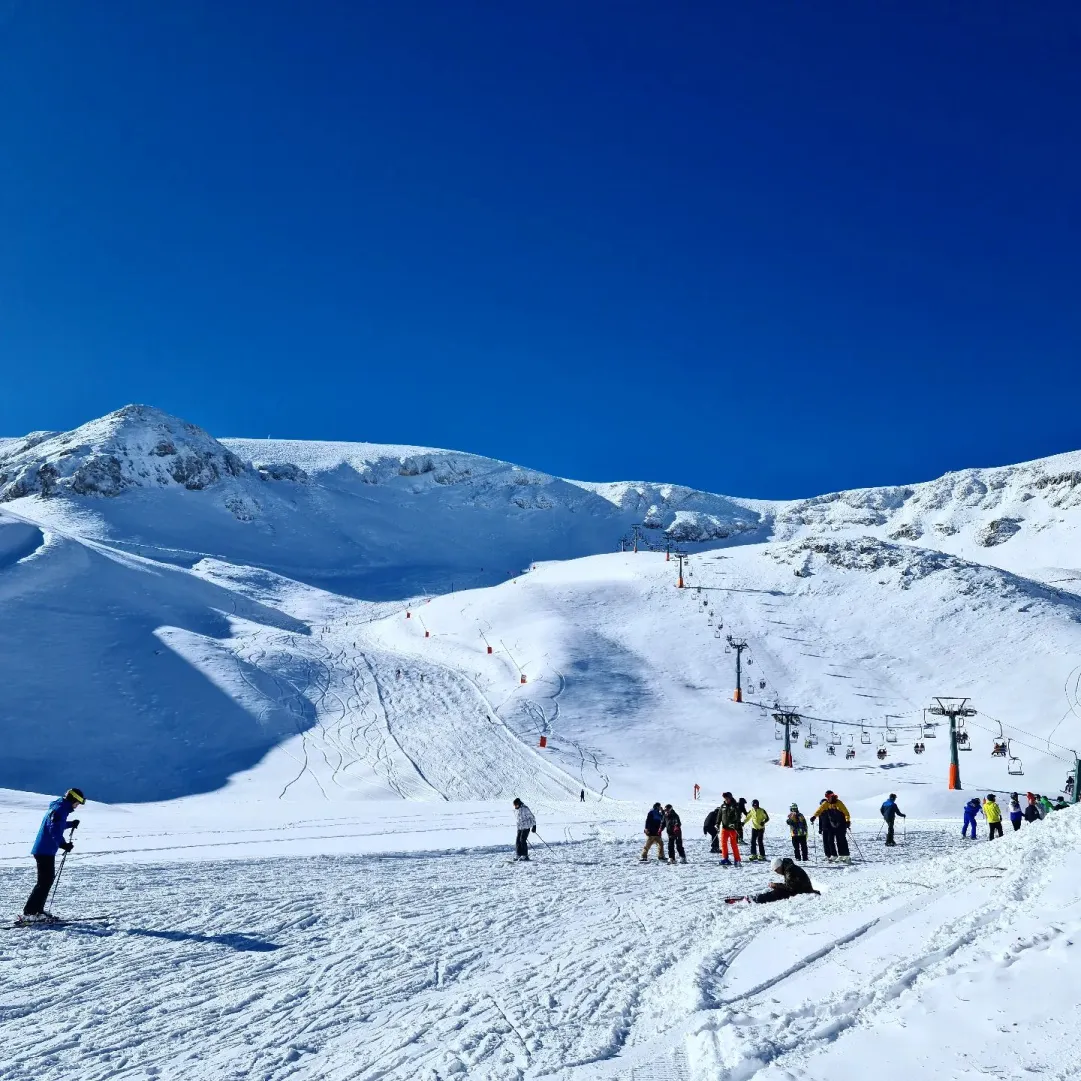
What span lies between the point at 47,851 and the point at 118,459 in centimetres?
11319

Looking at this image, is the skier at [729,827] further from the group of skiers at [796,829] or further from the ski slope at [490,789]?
the ski slope at [490,789]

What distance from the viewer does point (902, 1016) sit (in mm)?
5906

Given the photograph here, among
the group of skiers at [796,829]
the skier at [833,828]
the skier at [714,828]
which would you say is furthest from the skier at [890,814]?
the skier at [714,828]

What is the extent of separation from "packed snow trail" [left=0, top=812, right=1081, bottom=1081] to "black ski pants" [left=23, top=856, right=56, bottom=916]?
62cm

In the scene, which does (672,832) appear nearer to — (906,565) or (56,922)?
(56,922)

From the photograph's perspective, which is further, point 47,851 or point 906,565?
point 906,565

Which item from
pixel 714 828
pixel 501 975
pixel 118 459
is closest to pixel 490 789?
pixel 714 828

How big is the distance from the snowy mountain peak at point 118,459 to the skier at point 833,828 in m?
106

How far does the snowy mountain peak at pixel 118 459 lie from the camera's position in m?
108

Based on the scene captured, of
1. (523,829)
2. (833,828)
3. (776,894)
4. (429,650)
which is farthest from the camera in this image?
(429,650)

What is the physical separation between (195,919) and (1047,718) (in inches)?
1815

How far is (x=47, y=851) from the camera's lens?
10.9 meters

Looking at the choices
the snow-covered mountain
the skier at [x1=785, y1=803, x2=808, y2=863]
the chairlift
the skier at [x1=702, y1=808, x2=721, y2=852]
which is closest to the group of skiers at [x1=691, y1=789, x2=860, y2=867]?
the skier at [x1=785, y1=803, x2=808, y2=863]

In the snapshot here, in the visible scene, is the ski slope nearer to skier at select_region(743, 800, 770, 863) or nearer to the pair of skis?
the pair of skis
